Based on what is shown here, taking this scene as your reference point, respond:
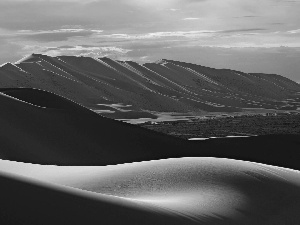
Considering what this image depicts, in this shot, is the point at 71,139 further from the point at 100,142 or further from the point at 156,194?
the point at 156,194

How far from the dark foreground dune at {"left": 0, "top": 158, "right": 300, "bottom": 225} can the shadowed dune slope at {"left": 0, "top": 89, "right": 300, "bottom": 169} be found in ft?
19.3

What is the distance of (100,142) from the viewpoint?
18.7 metres

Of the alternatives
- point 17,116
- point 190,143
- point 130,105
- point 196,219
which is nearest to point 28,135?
point 17,116

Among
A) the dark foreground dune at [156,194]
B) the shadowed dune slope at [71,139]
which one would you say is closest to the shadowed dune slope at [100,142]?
the shadowed dune slope at [71,139]

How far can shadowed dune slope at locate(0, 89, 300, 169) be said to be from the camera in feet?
54.9

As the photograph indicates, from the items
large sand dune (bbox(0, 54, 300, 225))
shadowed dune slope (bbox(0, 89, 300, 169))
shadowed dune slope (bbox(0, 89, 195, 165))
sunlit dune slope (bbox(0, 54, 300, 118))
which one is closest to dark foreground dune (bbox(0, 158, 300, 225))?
large sand dune (bbox(0, 54, 300, 225))

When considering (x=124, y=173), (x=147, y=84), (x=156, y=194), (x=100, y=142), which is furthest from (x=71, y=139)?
(x=147, y=84)

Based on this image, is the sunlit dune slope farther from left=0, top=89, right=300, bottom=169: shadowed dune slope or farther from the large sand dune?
the large sand dune

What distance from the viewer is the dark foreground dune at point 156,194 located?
5656 mm

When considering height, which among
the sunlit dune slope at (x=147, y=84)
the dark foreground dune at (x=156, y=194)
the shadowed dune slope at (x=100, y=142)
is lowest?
the sunlit dune slope at (x=147, y=84)

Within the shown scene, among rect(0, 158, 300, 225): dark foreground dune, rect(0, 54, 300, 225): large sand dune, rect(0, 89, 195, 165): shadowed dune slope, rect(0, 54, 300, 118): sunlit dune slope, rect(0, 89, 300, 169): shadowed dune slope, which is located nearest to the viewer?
rect(0, 158, 300, 225): dark foreground dune

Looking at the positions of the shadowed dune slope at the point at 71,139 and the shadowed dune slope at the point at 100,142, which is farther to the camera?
the shadowed dune slope at the point at 100,142

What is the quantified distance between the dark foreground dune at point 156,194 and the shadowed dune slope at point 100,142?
588cm

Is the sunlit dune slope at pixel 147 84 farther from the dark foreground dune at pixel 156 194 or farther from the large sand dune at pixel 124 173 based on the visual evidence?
the dark foreground dune at pixel 156 194
